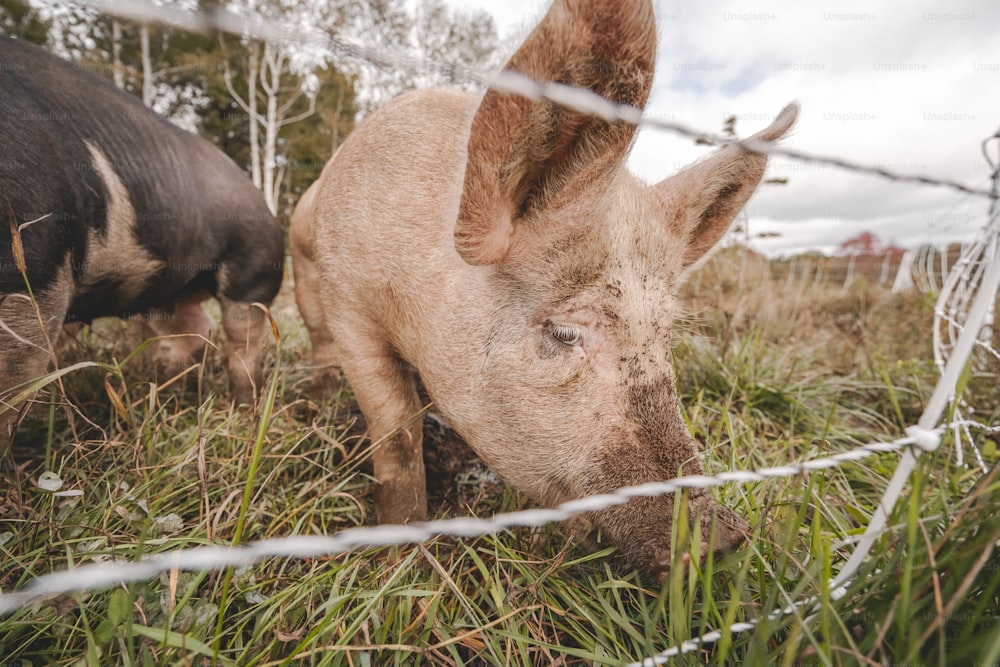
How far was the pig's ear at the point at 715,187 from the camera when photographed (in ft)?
6.06

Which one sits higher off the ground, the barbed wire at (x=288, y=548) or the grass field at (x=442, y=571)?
the barbed wire at (x=288, y=548)

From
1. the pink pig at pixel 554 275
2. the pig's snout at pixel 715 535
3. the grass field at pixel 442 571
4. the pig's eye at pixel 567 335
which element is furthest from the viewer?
the pig's eye at pixel 567 335

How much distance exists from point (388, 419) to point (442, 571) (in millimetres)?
958

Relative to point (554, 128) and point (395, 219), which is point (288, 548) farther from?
point (395, 219)

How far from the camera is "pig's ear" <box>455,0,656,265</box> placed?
3.43 feet

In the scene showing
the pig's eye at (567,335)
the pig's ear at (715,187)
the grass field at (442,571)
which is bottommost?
the grass field at (442,571)

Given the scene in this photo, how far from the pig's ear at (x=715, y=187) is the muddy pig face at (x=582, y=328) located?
1.5 inches

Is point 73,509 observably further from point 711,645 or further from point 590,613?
point 711,645

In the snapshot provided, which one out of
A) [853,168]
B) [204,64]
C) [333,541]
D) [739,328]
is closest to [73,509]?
[333,541]

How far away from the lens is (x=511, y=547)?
1.93m

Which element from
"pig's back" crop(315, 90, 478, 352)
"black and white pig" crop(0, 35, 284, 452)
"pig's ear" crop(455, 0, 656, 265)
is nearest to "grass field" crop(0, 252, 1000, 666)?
"black and white pig" crop(0, 35, 284, 452)

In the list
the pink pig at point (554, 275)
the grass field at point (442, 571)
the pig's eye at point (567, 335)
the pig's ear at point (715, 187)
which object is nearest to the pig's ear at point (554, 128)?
the pink pig at point (554, 275)

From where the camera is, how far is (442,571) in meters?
1.39

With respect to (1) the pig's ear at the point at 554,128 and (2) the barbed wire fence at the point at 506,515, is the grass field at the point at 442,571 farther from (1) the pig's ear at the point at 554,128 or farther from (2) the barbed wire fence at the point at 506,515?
(1) the pig's ear at the point at 554,128
